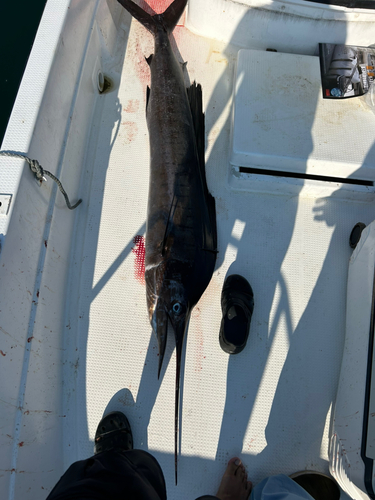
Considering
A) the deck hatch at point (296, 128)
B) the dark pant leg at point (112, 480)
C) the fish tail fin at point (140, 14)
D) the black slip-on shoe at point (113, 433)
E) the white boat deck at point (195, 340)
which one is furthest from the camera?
the fish tail fin at point (140, 14)

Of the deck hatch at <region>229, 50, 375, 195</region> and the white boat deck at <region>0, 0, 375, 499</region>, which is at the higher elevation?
the deck hatch at <region>229, 50, 375, 195</region>

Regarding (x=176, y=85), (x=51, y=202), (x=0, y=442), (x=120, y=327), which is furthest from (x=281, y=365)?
(x=176, y=85)

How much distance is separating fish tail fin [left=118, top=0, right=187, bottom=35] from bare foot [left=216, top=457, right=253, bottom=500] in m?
2.99

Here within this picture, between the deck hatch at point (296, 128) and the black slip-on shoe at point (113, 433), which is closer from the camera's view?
the black slip-on shoe at point (113, 433)

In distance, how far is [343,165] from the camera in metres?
1.74

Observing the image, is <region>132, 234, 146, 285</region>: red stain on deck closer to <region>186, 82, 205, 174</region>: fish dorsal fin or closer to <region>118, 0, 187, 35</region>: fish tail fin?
<region>186, 82, 205, 174</region>: fish dorsal fin

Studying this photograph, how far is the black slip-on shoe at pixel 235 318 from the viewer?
162cm

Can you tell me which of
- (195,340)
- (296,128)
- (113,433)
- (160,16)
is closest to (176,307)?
(195,340)

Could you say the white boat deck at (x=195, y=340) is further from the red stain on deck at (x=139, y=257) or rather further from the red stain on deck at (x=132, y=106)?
the red stain on deck at (x=132, y=106)

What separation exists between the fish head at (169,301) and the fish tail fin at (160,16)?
195 centimetres

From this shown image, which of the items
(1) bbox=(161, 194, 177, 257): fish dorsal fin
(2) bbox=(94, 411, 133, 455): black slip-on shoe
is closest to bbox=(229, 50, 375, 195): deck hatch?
(1) bbox=(161, 194, 177, 257): fish dorsal fin

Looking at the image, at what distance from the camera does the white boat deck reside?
154cm

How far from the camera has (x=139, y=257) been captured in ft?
6.16

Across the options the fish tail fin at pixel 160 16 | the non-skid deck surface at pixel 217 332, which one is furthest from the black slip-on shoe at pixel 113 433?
the fish tail fin at pixel 160 16
